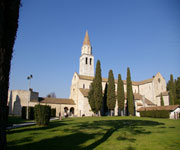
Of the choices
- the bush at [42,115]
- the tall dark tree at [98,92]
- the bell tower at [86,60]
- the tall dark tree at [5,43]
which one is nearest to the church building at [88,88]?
the bell tower at [86,60]

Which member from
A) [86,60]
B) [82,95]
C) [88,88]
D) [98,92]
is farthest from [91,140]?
[86,60]

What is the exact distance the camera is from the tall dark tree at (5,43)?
4.12 metres

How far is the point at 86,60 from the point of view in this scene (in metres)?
58.7

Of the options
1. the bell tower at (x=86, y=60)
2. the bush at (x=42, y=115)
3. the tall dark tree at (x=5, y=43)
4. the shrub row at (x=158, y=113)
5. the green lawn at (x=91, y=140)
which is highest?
the bell tower at (x=86, y=60)

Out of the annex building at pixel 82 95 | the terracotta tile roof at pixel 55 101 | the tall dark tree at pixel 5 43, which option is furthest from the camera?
the terracotta tile roof at pixel 55 101

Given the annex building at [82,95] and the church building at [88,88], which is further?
the church building at [88,88]

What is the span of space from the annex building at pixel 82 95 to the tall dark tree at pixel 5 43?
34896 mm

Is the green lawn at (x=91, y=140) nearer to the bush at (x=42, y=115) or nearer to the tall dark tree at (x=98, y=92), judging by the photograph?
the bush at (x=42, y=115)

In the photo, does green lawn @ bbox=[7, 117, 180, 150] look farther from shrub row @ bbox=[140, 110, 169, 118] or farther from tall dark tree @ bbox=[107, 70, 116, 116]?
tall dark tree @ bbox=[107, 70, 116, 116]

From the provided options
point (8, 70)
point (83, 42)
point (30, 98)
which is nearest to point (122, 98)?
point (30, 98)

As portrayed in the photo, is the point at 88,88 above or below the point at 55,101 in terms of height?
above

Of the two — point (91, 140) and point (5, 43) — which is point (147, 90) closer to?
point (91, 140)

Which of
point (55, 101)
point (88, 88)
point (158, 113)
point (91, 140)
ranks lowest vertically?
point (158, 113)

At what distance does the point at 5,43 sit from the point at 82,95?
118 feet
